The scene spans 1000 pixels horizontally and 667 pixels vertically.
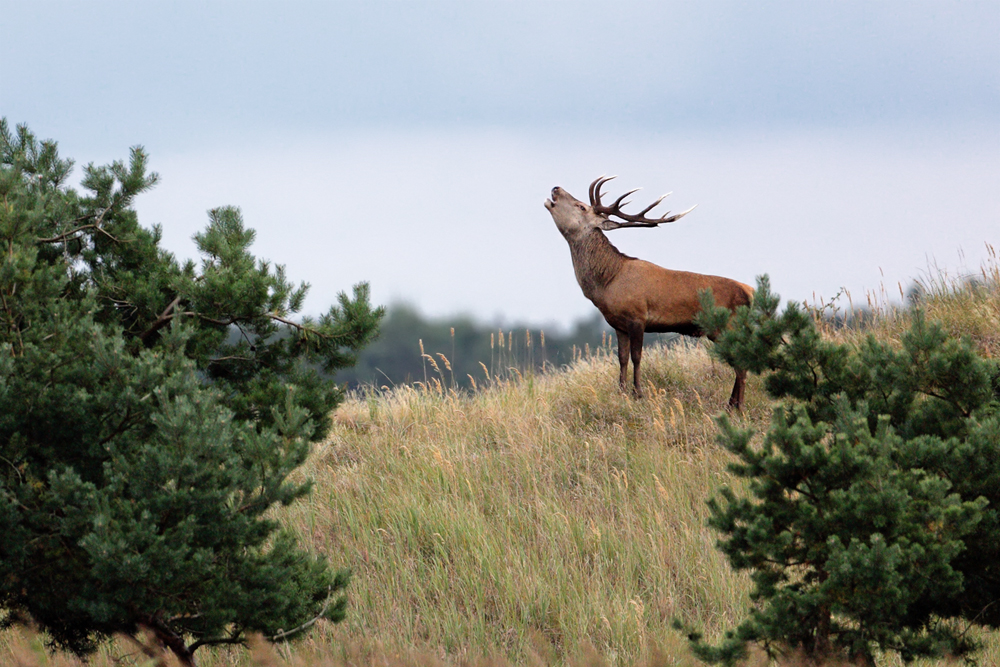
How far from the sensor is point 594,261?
33.7 ft

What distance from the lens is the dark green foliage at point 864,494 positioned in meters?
3.98

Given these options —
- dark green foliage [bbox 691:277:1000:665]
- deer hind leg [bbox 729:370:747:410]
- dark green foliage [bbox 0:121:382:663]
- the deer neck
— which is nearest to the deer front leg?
the deer neck

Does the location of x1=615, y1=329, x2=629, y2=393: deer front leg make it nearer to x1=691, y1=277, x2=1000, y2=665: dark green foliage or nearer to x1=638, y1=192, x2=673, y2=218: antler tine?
x1=638, y1=192, x2=673, y2=218: antler tine

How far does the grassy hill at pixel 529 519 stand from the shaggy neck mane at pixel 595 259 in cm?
123

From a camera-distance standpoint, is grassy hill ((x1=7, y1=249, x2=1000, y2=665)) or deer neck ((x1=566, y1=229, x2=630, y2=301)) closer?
grassy hill ((x1=7, y1=249, x2=1000, y2=665))

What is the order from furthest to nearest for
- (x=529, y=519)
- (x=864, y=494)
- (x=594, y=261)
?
1. (x=594, y=261)
2. (x=529, y=519)
3. (x=864, y=494)

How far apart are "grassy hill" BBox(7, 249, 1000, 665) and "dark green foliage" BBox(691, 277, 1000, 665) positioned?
90 cm

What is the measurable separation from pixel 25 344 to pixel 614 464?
19.1 ft

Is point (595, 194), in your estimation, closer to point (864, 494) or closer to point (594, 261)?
point (594, 261)

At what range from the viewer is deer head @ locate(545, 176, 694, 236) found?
10.3 meters

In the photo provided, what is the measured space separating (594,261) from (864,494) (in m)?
6.49

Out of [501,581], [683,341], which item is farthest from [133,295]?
[683,341]

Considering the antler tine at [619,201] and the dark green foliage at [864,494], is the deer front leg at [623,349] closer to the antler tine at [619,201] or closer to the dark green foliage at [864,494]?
the antler tine at [619,201]

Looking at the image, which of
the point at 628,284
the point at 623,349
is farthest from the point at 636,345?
the point at 628,284
